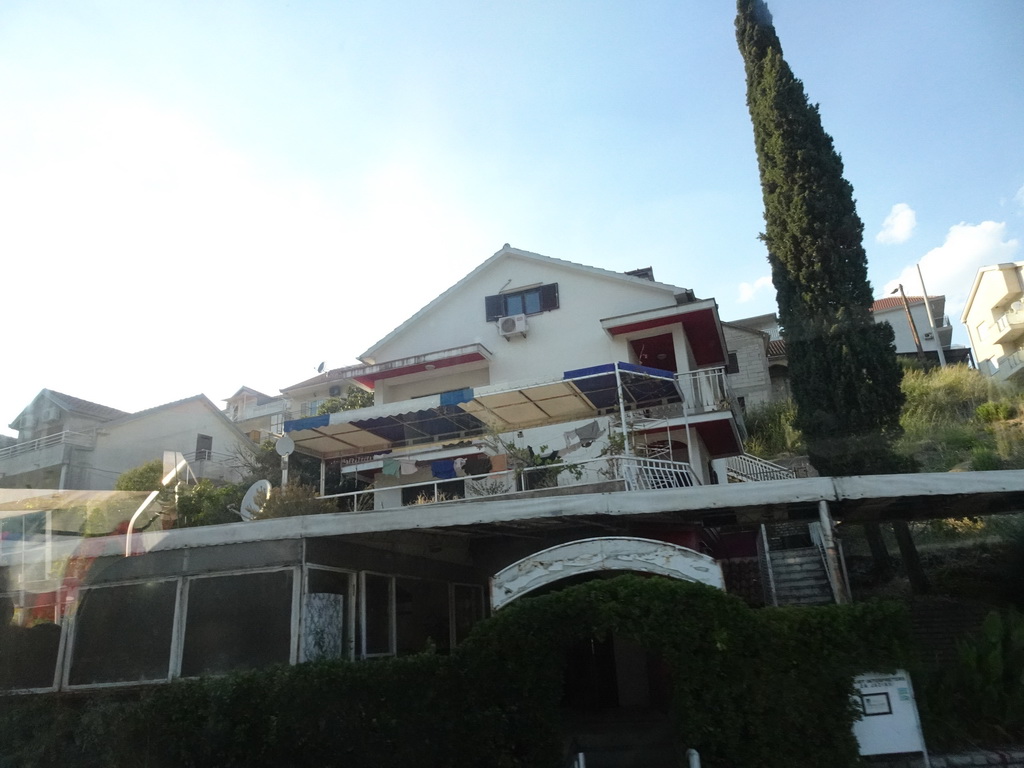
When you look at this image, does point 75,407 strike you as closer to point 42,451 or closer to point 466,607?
point 42,451

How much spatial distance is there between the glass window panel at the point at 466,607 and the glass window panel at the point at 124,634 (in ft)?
15.7

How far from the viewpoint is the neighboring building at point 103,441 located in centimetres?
3022

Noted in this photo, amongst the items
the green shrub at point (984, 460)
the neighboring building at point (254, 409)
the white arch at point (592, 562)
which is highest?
the neighboring building at point (254, 409)

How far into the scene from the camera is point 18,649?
9.80 m

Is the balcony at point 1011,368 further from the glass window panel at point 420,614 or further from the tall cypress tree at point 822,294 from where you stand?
the glass window panel at point 420,614

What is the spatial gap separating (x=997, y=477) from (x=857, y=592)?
8251mm

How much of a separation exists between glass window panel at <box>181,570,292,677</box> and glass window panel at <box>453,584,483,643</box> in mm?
4203

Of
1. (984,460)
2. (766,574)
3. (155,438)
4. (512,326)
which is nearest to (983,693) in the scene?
(766,574)

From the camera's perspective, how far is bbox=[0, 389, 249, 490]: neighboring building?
99.1 feet

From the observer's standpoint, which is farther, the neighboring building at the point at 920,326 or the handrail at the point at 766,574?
the neighboring building at the point at 920,326

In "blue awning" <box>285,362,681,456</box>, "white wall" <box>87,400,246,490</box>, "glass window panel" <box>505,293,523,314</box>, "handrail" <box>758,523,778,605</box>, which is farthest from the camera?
"white wall" <box>87,400,246,490</box>

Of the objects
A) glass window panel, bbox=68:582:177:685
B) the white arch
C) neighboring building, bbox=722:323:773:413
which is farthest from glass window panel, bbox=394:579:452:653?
neighboring building, bbox=722:323:773:413

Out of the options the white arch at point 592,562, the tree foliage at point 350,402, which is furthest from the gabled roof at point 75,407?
the white arch at point 592,562

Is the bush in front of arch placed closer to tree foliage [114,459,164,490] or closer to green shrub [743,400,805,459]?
tree foliage [114,459,164,490]
